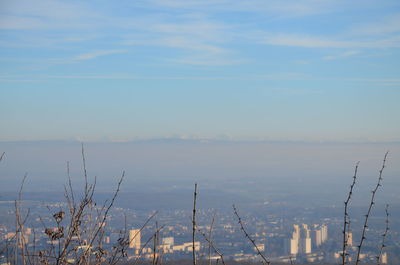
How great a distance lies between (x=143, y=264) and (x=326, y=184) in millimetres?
22525

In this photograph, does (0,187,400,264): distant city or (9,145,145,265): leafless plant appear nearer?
(9,145,145,265): leafless plant

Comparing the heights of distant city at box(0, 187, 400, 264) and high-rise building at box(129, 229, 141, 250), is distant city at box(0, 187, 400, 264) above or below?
below

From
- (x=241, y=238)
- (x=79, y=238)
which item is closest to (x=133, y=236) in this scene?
(x=79, y=238)

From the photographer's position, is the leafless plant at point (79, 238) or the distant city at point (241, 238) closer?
the leafless plant at point (79, 238)

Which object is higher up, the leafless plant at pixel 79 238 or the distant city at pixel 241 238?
the leafless plant at pixel 79 238

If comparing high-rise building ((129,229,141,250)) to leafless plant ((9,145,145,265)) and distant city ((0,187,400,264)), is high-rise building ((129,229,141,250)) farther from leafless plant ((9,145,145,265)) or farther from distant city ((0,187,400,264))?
distant city ((0,187,400,264))

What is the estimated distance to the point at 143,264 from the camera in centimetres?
973

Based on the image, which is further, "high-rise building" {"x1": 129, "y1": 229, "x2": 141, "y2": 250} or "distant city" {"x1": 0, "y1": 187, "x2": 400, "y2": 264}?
"distant city" {"x1": 0, "y1": 187, "x2": 400, "y2": 264}

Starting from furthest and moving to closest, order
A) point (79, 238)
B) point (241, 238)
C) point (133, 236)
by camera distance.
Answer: point (241, 238), point (79, 238), point (133, 236)

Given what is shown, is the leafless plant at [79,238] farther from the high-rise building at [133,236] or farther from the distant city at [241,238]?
the distant city at [241,238]

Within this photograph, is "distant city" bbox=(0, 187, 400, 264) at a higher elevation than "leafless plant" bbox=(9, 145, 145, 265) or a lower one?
lower

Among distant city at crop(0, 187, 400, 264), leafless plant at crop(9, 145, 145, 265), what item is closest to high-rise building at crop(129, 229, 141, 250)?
leafless plant at crop(9, 145, 145, 265)

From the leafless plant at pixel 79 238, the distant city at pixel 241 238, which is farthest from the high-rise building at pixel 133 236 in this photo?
the distant city at pixel 241 238

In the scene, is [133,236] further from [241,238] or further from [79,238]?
[241,238]
